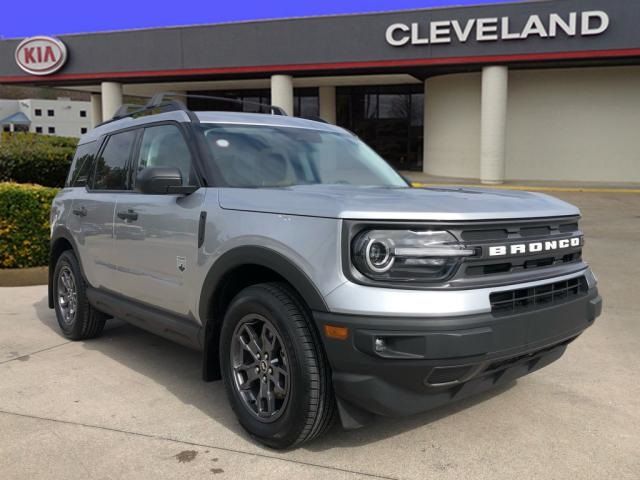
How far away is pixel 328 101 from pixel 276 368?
23639 millimetres

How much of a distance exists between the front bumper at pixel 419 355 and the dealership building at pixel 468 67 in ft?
55.4

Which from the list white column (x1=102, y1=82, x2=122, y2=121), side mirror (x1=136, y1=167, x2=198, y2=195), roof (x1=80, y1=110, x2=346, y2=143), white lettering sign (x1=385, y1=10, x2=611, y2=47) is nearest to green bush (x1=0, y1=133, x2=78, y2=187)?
roof (x1=80, y1=110, x2=346, y2=143)

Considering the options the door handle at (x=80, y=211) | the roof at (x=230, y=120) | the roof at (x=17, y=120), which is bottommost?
the door handle at (x=80, y=211)

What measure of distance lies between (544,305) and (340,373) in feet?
3.57

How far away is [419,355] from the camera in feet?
8.88

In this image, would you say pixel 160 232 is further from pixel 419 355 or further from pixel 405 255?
pixel 419 355

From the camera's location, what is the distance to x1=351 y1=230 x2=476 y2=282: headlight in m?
2.78

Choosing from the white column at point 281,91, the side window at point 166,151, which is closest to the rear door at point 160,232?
the side window at point 166,151

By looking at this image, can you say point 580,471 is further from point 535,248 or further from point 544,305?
point 535,248

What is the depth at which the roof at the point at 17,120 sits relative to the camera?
73.2m

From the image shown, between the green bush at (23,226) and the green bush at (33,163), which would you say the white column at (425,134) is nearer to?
the green bush at (33,163)

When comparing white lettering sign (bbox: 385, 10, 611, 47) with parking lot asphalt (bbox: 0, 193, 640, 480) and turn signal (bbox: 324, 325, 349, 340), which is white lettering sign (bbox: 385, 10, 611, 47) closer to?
parking lot asphalt (bbox: 0, 193, 640, 480)

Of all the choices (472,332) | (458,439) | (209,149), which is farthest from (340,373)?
(209,149)

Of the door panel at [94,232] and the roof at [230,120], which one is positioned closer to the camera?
the roof at [230,120]
